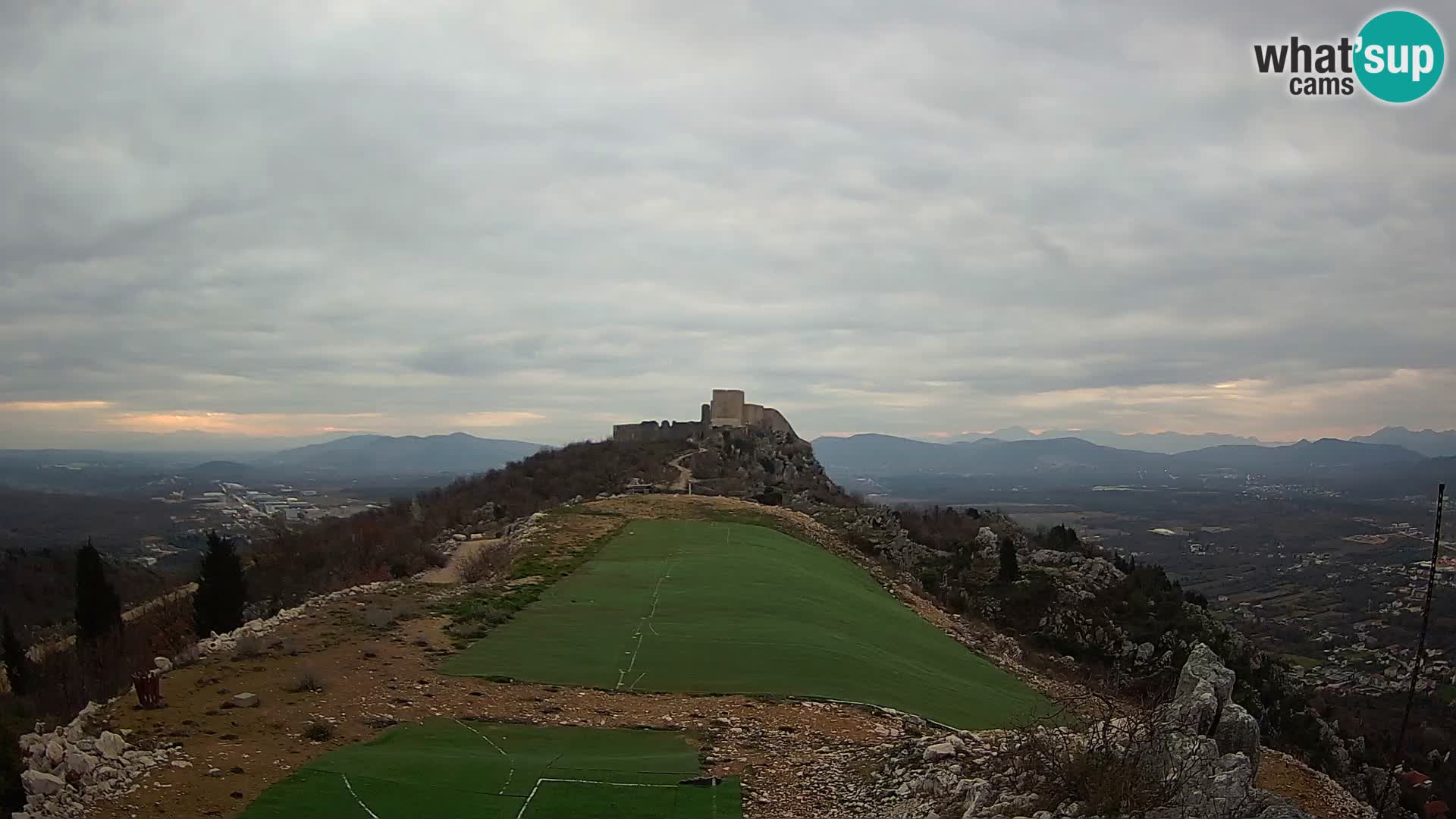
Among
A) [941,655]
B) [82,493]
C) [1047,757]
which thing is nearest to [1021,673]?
[941,655]

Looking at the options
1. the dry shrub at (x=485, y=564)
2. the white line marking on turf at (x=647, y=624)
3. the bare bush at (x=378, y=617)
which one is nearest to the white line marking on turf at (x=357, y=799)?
the white line marking on turf at (x=647, y=624)

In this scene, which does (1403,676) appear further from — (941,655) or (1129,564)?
(941,655)

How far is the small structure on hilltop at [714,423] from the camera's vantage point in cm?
7869

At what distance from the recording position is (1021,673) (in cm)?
2433

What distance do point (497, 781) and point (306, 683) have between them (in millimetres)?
4543

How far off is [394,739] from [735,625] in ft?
29.4

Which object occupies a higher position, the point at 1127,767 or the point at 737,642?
the point at 1127,767

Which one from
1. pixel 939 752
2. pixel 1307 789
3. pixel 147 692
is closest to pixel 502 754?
pixel 147 692

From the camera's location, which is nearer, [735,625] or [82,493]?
[735,625]

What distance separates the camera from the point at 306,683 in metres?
13.0

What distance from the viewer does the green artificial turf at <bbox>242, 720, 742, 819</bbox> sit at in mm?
9273

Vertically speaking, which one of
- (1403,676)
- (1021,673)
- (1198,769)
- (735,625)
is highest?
(1198,769)

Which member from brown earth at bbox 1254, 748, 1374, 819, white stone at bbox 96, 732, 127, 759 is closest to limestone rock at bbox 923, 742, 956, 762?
brown earth at bbox 1254, 748, 1374, 819

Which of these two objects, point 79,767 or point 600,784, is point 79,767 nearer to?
point 79,767
